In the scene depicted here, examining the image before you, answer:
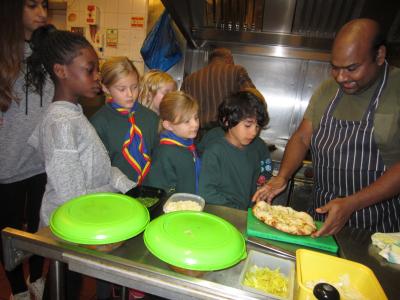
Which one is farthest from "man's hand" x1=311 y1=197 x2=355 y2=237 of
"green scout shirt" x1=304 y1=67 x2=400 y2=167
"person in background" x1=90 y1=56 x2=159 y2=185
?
"person in background" x1=90 y1=56 x2=159 y2=185

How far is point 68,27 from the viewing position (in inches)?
110

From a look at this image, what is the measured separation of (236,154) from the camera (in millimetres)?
1392

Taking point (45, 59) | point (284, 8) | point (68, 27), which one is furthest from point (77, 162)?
point (68, 27)

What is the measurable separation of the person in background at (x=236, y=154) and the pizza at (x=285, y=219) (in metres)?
0.34

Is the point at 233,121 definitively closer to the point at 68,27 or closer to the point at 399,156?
the point at 399,156

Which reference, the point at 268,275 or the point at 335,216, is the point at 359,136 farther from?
the point at 268,275

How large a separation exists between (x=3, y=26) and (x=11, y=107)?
1.09ft

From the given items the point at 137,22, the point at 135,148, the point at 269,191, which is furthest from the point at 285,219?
the point at 137,22

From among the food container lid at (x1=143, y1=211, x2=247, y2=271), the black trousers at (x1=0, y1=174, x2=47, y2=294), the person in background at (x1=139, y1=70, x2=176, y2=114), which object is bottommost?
the black trousers at (x1=0, y1=174, x2=47, y2=294)

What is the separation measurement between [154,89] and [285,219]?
1214 millimetres

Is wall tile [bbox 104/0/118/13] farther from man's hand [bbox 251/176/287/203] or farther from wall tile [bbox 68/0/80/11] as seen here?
man's hand [bbox 251/176/287/203]

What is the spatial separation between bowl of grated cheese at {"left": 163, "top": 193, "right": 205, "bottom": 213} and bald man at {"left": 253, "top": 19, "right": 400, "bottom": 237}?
28cm

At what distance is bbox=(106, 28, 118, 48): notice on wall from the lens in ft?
8.88

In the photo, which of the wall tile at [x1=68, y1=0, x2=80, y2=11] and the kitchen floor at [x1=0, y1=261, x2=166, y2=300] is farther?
the wall tile at [x1=68, y1=0, x2=80, y2=11]
